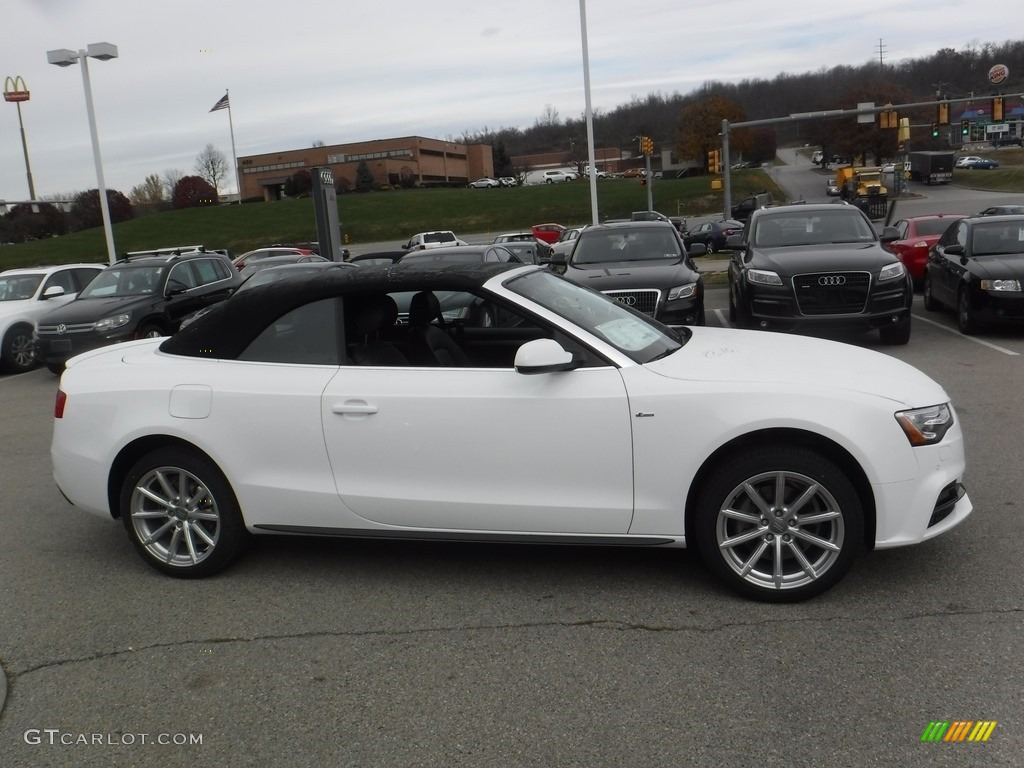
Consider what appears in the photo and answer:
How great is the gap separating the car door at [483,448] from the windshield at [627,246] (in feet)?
28.2

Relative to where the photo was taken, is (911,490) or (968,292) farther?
(968,292)

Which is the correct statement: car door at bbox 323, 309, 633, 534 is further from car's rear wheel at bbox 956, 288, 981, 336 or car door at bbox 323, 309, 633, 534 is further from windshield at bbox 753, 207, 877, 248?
car's rear wheel at bbox 956, 288, 981, 336

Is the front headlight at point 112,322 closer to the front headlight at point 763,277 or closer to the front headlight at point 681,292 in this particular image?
the front headlight at point 681,292

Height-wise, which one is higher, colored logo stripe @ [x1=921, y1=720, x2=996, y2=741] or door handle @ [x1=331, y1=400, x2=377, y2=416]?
door handle @ [x1=331, y1=400, x2=377, y2=416]

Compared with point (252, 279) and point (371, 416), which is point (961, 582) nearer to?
point (371, 416)

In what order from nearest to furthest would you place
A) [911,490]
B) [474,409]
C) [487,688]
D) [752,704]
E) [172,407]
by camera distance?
[752,704] < [487,688] < [911,490] < [474,409] < [172,407]

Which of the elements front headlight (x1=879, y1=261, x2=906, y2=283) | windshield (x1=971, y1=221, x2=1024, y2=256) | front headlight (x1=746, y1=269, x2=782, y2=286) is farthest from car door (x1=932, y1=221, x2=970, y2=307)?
front headlight (x1=746, y1=269, x2=782, y2=286)

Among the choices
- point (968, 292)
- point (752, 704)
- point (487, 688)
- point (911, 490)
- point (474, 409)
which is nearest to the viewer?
point (752, 704)

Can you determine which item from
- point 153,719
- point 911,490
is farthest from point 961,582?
point 153,719

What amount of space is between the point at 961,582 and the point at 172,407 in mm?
3921

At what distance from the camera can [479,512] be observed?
13.6 ft

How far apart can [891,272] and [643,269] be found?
3.01 m

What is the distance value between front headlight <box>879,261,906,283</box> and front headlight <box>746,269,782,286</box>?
Result: 119cm

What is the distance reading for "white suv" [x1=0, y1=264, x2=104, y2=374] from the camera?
Answer: 45.8 ft
